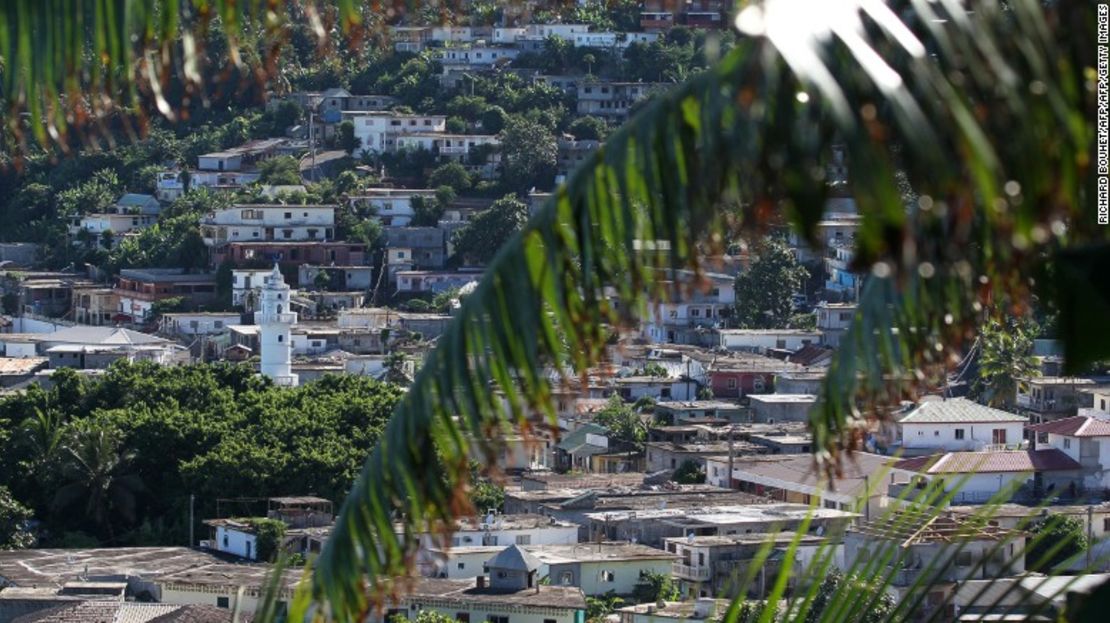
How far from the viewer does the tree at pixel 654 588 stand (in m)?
20.5

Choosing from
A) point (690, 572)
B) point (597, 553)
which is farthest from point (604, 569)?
point (690, 572)

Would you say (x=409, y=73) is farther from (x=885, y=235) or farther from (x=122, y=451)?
(x=885, y=235)

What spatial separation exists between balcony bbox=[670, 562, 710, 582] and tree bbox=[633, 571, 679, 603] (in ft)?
0.40

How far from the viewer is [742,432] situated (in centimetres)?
3048

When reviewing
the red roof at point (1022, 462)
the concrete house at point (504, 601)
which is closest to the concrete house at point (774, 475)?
the red roof at point (1022, 462)

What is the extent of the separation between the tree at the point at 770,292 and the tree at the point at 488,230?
4.10 m

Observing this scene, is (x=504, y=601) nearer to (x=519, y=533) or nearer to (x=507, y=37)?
(x=519, y=533)

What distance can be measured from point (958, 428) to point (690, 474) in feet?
11.3

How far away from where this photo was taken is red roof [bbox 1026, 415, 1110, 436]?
27.6 m

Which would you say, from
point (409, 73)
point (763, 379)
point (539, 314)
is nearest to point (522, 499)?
point (763, 379)

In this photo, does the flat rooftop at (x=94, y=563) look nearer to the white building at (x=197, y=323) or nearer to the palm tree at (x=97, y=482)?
the palm tree at (x=97, y=482)

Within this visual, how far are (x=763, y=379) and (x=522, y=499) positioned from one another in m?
9.48

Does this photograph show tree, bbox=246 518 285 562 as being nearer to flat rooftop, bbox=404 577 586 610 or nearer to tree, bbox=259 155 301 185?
flat rooftop, bbox=404 577 586 610

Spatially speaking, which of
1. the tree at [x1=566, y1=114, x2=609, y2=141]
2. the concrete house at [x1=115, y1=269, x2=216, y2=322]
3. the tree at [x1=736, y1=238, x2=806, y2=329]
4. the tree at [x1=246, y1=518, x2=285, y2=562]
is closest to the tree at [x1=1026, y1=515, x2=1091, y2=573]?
the tree at [x1=246, y1=518, x2=285, y2=562]
